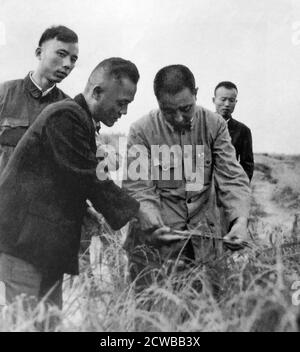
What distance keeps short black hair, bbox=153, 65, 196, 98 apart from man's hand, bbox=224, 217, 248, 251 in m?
0.69

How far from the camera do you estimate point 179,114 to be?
288cm

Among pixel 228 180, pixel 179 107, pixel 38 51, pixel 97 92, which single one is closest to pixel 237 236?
pixel 228 180

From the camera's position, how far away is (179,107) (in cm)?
286

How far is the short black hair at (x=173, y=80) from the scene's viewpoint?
9.39 feet

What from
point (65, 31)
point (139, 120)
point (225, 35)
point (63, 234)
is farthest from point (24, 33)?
point (63, 234)

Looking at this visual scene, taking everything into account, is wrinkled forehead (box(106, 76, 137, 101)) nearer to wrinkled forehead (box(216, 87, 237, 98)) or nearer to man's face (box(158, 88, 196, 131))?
man's face (box(158, 88, 196, 131))

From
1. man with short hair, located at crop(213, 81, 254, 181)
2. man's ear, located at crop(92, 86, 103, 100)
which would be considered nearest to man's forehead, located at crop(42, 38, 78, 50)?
man's ear, located at crop(92, 86, 103, 100)

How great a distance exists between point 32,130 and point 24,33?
3.27ft

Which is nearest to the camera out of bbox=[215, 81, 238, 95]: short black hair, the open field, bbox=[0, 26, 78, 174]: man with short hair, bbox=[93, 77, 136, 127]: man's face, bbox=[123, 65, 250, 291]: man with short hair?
the open field

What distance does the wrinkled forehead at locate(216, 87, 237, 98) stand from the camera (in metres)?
3.84

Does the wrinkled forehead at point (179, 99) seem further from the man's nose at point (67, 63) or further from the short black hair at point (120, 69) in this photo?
the man's nose at point (67, 63)

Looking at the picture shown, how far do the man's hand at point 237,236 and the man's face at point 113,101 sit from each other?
2.44 feet

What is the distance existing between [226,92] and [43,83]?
1241mm

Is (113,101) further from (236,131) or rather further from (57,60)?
(236,131)
